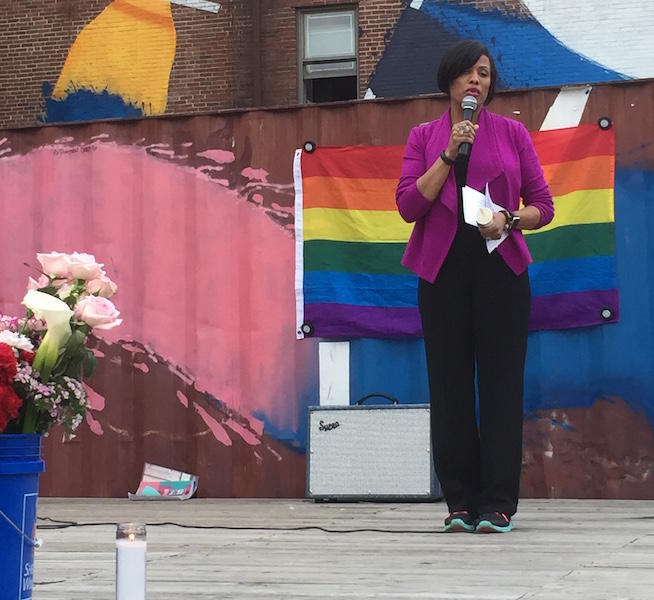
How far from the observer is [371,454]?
22.0ft

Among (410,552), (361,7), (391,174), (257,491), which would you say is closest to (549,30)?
(361,7)

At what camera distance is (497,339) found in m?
4.69

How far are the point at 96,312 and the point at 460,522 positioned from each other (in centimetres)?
227

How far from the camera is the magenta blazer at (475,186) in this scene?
4.64 m

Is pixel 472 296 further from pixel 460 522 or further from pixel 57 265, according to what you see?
pixel 57 265

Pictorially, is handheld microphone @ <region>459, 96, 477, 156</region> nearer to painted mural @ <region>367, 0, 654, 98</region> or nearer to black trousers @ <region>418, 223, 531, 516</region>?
black trousers @ <region>418, 223, 531, 516</region>

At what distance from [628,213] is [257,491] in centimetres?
244

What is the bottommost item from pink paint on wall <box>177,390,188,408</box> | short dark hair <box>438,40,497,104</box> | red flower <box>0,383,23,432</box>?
pink paint on wall <box>177,390,188,408</box>

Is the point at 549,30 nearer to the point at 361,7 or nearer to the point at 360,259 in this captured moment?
the point at 361,7

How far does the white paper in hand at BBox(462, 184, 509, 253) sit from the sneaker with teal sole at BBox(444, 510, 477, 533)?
93cm

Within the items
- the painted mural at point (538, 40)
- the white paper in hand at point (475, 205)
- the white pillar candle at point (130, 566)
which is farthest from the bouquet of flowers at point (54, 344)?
the painted mural at point (538, 40)

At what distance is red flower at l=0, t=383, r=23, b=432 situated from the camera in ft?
8.74

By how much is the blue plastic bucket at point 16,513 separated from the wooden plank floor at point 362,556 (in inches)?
14.3

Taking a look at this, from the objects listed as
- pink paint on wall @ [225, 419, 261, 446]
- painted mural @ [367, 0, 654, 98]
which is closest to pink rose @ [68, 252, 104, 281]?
pink paint on wall @ [225, 419, 261, 446]
